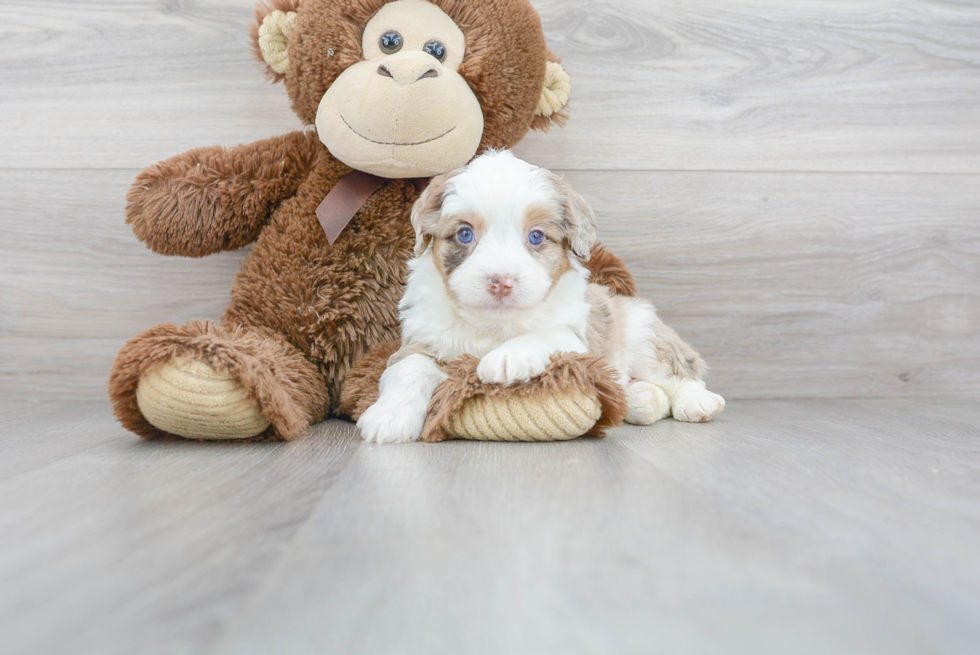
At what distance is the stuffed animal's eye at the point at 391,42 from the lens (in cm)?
150

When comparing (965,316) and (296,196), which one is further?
(965,316)

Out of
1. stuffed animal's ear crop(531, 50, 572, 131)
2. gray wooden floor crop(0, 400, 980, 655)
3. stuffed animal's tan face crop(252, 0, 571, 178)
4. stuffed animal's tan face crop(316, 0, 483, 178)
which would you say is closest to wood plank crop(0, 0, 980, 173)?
stuffed animal's ear crop(531, 50, 572, 131)

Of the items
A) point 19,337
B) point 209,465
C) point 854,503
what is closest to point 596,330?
point 854,503

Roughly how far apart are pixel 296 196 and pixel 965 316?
1.91m

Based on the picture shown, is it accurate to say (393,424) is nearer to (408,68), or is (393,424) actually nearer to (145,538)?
(145,538)

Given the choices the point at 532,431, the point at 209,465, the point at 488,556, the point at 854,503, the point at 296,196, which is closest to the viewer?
the point at 488,556

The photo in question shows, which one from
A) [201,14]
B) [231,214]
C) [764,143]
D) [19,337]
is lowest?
[19,337]

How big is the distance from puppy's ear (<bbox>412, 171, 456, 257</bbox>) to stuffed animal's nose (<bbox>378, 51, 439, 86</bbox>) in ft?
0.67

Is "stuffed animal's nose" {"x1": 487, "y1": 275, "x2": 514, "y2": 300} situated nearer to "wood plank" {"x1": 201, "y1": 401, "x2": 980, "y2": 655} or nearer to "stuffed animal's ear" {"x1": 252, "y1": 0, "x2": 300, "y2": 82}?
"wood plank" {"x1": 201, "y1": 401, "x2": 980, "y2": 655}

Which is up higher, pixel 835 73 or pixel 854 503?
pixel 835 73

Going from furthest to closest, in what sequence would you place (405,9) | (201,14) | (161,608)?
(201,14) < (405,9) < (161,608)

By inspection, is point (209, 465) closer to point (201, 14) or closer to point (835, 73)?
point (201, 14)

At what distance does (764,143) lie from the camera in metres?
2.03

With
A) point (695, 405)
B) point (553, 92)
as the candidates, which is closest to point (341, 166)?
point (553, 92)
